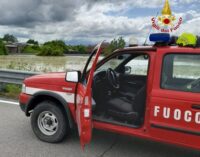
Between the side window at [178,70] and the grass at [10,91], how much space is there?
554 centimetres

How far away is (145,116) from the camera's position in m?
3.90

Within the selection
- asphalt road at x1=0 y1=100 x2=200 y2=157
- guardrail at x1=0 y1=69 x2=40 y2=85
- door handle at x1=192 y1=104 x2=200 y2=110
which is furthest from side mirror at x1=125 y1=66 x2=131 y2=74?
guardrail at x1=0 y1=69 x2=40 y2=85

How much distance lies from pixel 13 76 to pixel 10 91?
740 millimetres

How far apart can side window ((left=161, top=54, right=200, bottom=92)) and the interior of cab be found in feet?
1.18

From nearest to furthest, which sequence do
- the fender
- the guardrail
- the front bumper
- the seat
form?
the seat → the fender → the front bumper → the guardrail

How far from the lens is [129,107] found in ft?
14.2

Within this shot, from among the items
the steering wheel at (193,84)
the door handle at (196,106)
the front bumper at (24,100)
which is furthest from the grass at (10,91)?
the door handle at (196,106)

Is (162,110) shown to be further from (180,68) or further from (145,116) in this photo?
(180,68)

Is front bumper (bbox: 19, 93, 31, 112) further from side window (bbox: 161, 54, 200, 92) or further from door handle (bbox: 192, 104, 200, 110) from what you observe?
door handle (bbox: 192, 104, 200, 110)

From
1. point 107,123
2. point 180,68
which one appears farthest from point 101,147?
point 180,68

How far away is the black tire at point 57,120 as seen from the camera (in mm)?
4586

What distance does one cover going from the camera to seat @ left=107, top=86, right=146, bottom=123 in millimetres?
4105

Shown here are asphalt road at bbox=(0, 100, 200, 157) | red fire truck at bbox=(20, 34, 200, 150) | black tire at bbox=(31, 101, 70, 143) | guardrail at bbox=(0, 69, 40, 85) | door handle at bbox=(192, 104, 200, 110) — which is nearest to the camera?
door handle at bbox=(192, 104, 200, 110)

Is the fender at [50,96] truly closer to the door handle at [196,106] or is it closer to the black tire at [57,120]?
the black tire at [57,120]
